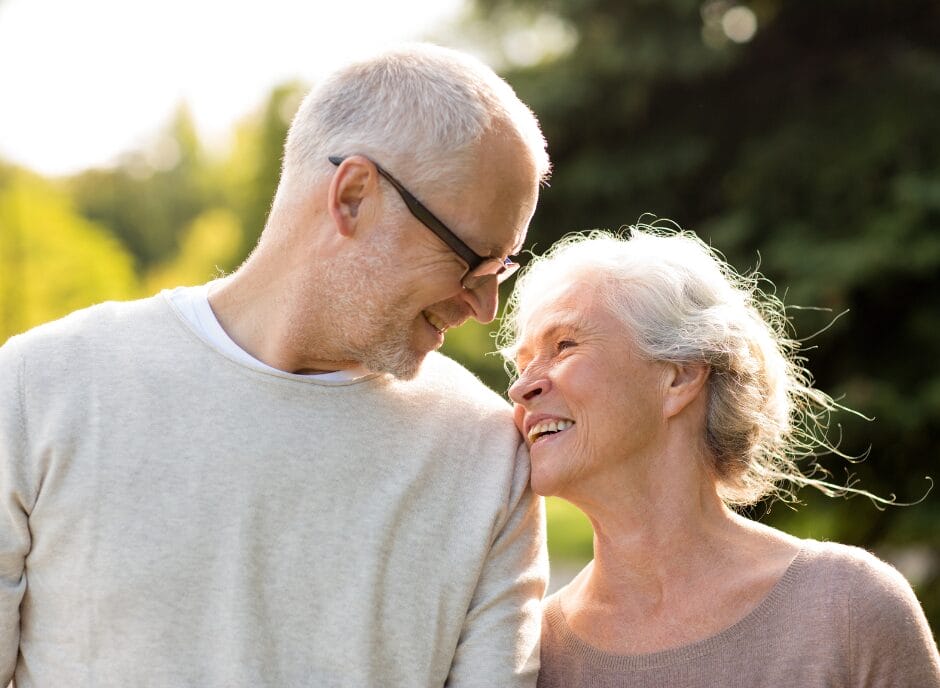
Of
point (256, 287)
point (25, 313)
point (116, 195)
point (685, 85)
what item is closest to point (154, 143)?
point (116, 195)

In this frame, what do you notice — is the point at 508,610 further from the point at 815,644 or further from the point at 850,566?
the point at 850,566

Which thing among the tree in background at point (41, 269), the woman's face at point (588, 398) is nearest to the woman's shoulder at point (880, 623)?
the woman's face at point (588, 398)

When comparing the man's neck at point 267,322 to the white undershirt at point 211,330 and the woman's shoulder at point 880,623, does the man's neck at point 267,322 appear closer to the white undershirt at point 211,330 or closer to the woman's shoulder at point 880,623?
the white undershirt at point 211,330

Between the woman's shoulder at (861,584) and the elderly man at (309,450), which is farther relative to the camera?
the woman's shoulder at (861,584)

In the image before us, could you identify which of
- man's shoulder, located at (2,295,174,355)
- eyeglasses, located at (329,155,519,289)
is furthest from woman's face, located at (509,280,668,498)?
man's shoulder, located at (2,295,174,355)

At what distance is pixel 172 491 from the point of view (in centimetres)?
207

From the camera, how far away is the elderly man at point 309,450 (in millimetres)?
2027

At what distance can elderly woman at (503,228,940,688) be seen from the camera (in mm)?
2328

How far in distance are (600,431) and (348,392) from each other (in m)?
0.60

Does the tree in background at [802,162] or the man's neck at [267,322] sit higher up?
the man's neck at [267,322]

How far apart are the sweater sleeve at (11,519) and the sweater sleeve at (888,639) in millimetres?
1690

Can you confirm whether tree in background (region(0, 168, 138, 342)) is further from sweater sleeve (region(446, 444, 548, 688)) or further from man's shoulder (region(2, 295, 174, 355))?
sweater sleeve (region(446, 444, 548, 688))

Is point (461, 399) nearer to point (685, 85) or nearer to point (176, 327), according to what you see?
point (176, 327)

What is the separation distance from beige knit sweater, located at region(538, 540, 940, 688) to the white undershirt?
2.88 ft
